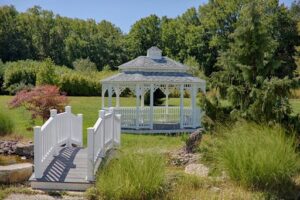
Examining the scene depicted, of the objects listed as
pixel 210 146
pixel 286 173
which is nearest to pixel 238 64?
pixel 210 146

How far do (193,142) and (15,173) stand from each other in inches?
190

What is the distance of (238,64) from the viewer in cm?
945

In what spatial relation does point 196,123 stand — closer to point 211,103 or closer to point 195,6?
point 211,103

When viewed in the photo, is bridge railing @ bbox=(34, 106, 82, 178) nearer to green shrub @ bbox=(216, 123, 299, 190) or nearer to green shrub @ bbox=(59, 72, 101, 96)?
green shrub @ bbox=(216, 123, 299, 190)

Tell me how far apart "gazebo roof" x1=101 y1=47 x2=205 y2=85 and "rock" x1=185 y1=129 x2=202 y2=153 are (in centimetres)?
754

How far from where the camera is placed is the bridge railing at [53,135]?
746cm

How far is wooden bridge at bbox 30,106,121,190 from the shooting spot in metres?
7.31

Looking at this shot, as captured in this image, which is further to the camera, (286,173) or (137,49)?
(137,49)

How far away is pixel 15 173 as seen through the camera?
25.1 feet

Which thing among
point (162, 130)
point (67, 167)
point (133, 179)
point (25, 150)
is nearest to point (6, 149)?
point (25, 150)

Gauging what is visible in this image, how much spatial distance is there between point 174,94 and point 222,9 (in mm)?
23998

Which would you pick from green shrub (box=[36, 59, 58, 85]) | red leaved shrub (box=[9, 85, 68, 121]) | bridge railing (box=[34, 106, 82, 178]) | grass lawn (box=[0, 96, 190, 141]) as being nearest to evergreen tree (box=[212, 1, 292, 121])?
bridge railing (box=[34, 106, 82, 178])

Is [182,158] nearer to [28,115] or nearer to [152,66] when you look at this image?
[152,66]

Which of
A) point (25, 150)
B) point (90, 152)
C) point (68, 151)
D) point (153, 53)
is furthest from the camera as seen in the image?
point (153, 53)
